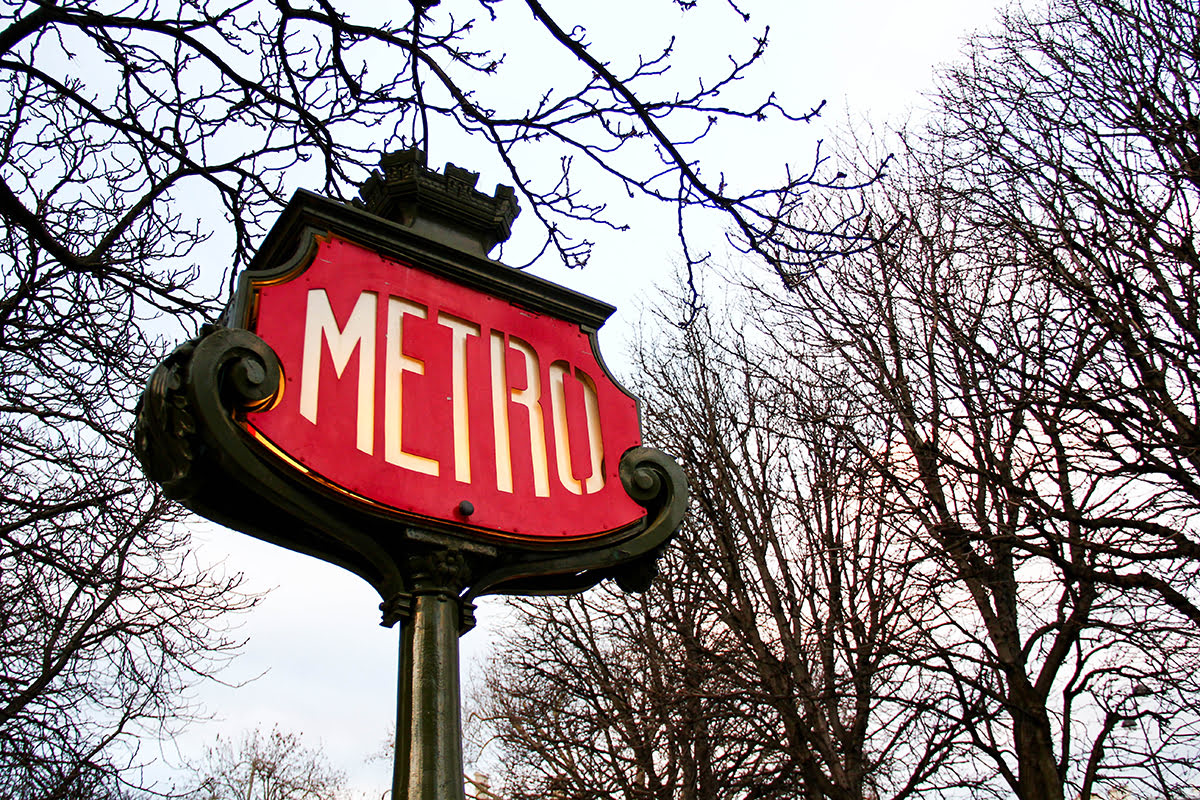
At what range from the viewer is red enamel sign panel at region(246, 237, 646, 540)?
156cm

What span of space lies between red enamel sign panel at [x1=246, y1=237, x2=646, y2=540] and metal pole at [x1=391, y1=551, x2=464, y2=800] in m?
0.16

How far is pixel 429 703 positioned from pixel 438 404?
515mm

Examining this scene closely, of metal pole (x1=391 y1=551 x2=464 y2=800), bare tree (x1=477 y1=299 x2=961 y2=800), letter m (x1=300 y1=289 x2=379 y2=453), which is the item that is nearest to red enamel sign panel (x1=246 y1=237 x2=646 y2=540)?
letter m (x1=300 y1=289 x2=379 y2=453)

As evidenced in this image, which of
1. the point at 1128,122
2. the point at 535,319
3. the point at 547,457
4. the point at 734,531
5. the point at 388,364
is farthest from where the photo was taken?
the point at 734,531

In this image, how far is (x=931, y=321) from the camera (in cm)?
955

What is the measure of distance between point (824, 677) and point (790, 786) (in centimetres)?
123

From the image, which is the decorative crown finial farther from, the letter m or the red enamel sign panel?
the letter m

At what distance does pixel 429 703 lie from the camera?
4.81 feet

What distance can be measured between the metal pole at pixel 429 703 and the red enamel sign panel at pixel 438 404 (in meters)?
0.16

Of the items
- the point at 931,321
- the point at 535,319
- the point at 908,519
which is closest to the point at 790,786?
the point at 908,519

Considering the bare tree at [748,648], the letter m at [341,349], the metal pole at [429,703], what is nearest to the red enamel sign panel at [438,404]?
the letter m at [341,349]

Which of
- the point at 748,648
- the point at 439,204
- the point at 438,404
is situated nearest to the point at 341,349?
the point at 438,404

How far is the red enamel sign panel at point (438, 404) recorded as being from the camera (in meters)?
1.56

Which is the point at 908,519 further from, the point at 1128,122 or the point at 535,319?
the point at 535,319
